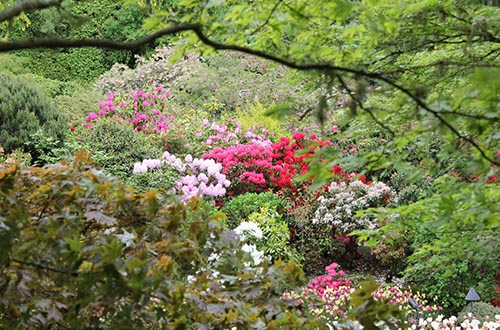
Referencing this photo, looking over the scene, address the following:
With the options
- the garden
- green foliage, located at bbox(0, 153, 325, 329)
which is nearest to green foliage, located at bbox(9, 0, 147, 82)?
the garden

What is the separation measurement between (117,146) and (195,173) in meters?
1.35

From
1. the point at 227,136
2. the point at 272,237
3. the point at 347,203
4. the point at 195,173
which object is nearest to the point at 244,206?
the point at 272,237

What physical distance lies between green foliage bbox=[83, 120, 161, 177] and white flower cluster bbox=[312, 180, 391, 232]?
2706 millimetres

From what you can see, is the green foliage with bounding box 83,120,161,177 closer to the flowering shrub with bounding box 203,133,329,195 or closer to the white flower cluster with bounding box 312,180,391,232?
the flowering shrub with bounding box 203,133,329,195

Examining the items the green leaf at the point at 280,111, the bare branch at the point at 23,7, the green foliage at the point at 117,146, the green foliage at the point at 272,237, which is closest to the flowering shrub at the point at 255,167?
the green foliage at the point at 117,146

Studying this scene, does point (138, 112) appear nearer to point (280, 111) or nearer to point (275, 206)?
point (275, 206)

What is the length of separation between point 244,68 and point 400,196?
9519 millimetres

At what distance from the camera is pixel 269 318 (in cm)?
243

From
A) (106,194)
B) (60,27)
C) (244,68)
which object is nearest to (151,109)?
(244,68)

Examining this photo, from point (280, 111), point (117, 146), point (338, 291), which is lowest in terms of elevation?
point (338, 291)

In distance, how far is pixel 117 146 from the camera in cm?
1038

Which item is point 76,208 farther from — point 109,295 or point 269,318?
point 269,318

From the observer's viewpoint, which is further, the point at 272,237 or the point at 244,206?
the point at 244,206

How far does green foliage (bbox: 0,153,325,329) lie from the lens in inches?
73.8
